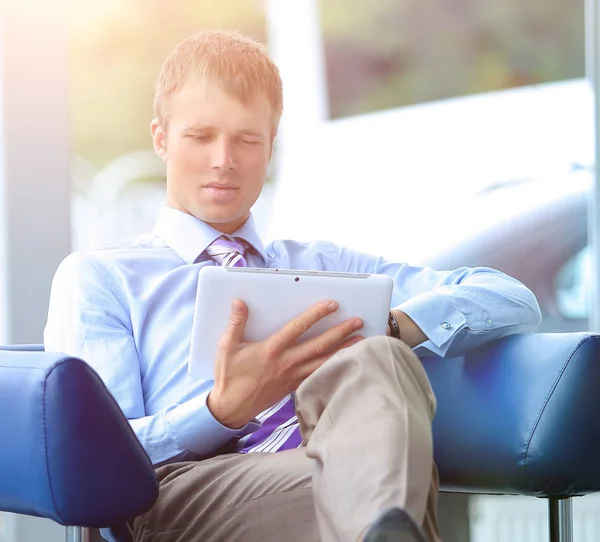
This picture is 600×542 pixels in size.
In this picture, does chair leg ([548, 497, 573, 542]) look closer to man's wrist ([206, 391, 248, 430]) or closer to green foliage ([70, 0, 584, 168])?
man's wrist ([206, 391, 248, 430])

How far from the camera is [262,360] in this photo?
133 cm

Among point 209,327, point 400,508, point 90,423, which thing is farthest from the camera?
point 209,327

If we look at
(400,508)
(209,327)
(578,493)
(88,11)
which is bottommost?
(578,493)

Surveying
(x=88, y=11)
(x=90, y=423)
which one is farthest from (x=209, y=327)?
(x=88, y=11)

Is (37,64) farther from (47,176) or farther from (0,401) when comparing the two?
(0,401)

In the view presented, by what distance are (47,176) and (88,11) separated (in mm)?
542

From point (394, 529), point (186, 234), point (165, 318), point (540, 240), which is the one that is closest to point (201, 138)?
point (186, 234)

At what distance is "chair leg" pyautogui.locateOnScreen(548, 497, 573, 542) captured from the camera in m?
1.55

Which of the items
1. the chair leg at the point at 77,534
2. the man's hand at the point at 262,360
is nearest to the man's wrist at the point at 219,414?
the man's hand at the point at 262,360

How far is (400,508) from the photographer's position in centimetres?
97

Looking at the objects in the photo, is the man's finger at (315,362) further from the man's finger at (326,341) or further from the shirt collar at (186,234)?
the shirt collar at (186,234)

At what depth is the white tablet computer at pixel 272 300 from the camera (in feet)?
4.28

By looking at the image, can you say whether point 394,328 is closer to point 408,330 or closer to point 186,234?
point 408,330

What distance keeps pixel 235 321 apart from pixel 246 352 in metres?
0.05
